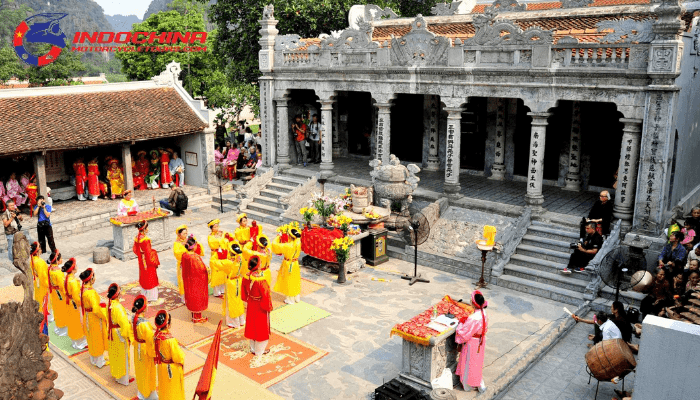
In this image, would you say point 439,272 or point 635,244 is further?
point 439,272

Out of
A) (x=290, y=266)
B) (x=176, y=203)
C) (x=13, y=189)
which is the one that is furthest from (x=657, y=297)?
(x=13, y=189)

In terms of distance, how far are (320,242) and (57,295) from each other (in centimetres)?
613

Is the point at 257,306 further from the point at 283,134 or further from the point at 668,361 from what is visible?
the point at 283,134

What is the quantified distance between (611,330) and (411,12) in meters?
26.3

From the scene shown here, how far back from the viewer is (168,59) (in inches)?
1548

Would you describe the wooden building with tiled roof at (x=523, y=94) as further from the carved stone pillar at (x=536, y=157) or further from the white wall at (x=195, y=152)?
the white wall at (x=195, y=152)

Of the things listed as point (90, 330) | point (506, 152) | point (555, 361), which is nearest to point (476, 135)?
point (506, 152)

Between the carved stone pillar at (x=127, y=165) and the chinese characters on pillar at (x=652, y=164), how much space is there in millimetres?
15994

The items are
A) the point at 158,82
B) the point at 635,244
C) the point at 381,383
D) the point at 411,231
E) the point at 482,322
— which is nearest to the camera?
the point at 482,322

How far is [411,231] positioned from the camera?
48.1ft

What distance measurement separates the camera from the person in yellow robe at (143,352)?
29.4 feet

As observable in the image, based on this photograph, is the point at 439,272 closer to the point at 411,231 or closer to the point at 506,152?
the point at 411,231

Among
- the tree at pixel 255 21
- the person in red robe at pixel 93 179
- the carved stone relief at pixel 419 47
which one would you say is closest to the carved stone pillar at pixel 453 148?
the carved stone relief at pixel 419 47

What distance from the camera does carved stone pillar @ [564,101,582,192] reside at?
17.3 meters
